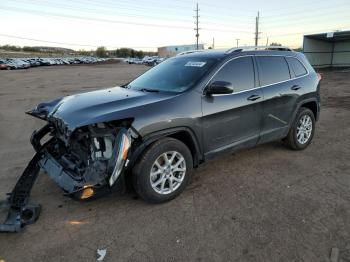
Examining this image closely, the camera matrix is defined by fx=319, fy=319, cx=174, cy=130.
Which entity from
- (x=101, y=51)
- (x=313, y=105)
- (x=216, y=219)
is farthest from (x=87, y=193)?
(x=101, y=51)

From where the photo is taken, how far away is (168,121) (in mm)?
3754

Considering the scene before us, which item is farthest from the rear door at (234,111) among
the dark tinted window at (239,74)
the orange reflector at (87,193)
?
the orange reflector at (87,193)

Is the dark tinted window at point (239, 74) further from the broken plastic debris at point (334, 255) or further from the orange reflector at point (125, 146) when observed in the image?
the broken plastic debris at point (334, 255)

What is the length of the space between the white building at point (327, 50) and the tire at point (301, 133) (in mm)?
28525

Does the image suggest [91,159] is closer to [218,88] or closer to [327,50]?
[218,88]

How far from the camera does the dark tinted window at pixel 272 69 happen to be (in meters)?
4.91

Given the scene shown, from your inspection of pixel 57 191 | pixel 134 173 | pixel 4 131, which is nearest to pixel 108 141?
pixel 134 173

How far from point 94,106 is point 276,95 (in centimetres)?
288

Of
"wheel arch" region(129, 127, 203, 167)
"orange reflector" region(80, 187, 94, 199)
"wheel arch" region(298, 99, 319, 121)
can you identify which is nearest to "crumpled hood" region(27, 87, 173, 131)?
"wheel arch" region(129, 127, 203, 167)

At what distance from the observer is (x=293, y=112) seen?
543 centimetres

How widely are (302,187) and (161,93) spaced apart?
2.28 metres

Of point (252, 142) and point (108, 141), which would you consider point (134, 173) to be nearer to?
point (108, 141)

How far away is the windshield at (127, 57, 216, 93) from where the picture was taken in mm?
4273

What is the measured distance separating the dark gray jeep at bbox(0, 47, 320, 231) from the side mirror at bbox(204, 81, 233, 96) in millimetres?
13
